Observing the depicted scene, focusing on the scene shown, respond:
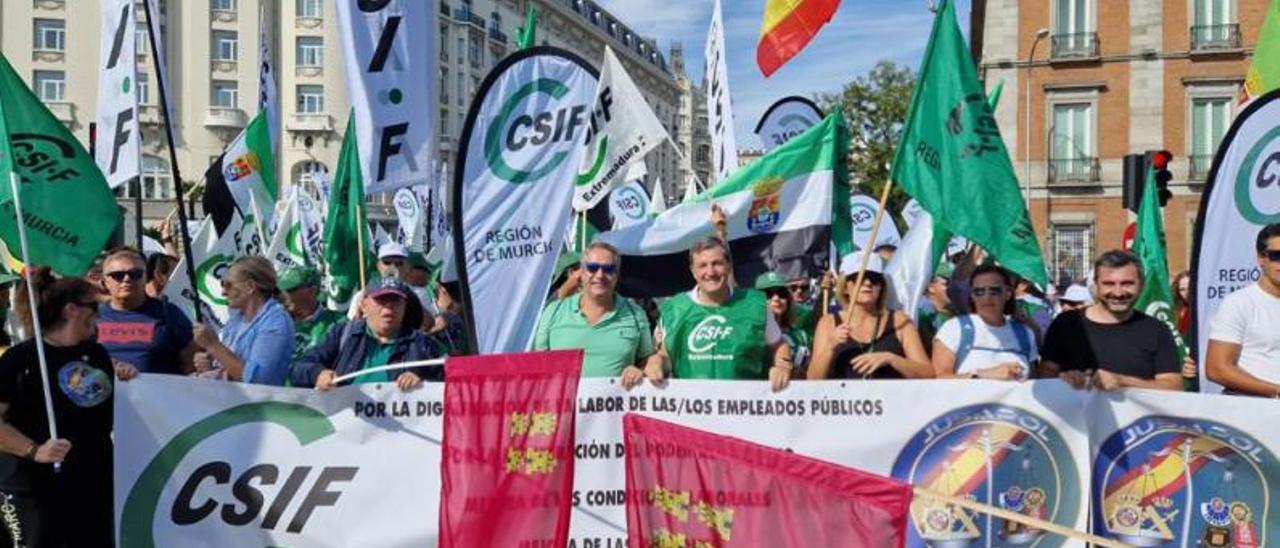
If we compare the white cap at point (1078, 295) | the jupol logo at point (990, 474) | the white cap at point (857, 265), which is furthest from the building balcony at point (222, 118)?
the jupol logo at point (990, 474)

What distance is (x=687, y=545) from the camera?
196 inches

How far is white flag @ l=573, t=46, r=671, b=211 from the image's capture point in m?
8.16

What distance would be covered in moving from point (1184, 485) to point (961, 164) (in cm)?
172

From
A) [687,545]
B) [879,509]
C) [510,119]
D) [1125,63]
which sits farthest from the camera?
[1125,63]

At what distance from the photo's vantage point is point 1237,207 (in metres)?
6.88

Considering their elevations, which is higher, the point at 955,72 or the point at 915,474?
the point at 955,72

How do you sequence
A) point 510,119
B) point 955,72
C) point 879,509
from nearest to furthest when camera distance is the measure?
point 879,509 < point 955,72 < point 510,119

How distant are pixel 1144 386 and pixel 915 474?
103 centimetres

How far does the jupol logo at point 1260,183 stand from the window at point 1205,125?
36790 millimetres

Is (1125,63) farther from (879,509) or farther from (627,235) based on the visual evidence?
(879,509)

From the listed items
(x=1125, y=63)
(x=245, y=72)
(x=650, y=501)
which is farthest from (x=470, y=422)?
(x=245, y=72)

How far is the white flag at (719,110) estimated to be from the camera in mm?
11977

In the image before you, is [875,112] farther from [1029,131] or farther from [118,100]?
[118,100]

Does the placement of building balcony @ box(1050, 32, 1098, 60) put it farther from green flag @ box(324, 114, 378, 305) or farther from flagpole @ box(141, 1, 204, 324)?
flagpole @ box(141, 1, 204, 324)
